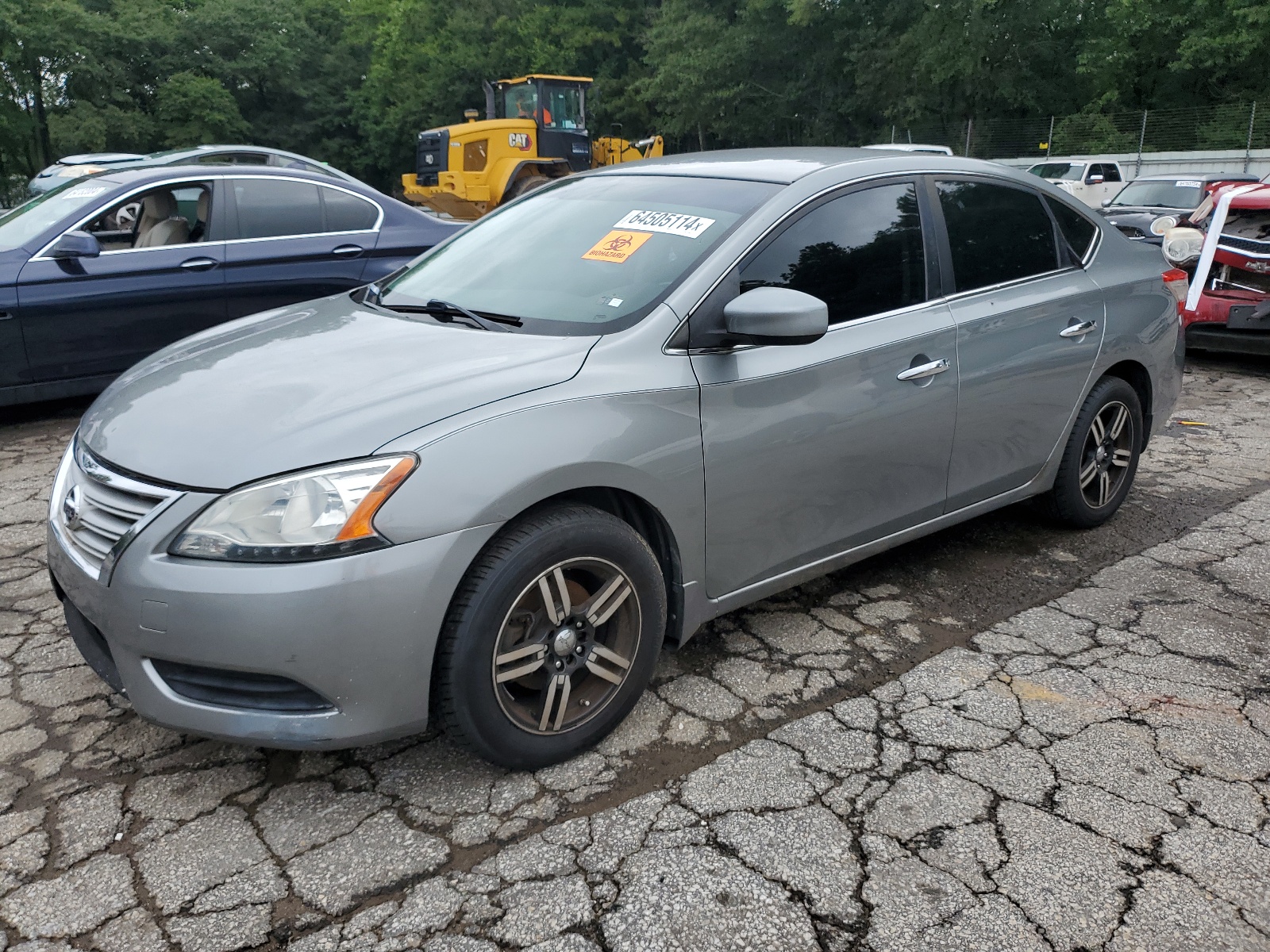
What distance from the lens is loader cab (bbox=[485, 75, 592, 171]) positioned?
68.2ft

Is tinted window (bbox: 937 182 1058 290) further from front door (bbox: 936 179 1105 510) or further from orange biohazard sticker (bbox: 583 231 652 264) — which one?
orange biohazard sticker (bbox: 583 231 652 264)

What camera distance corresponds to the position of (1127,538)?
450cm

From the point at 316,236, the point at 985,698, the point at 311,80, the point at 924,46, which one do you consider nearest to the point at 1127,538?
the point at 985,698

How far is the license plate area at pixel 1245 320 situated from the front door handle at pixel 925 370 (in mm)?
5681

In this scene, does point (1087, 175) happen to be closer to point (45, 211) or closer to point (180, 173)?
point (180, 173)

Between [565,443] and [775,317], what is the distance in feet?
2.31

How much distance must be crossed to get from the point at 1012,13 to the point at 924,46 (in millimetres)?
2862

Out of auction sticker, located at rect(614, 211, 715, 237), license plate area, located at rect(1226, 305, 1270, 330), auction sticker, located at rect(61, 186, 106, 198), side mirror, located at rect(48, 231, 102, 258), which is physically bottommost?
license plate area, located at rect(1226, 305, 1270, 330)

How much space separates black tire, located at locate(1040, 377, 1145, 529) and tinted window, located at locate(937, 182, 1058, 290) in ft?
2.12

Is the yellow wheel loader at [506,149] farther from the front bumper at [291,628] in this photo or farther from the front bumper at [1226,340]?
the front bumper at [291,628]

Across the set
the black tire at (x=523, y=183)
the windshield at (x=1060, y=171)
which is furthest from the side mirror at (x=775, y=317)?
the windshield at (x=1060, y=171)

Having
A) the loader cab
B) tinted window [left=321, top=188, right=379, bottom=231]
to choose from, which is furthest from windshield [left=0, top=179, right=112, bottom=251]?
the loader cab

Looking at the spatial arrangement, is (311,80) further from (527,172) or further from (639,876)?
(639,876)

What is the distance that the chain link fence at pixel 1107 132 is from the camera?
26.2 meters
